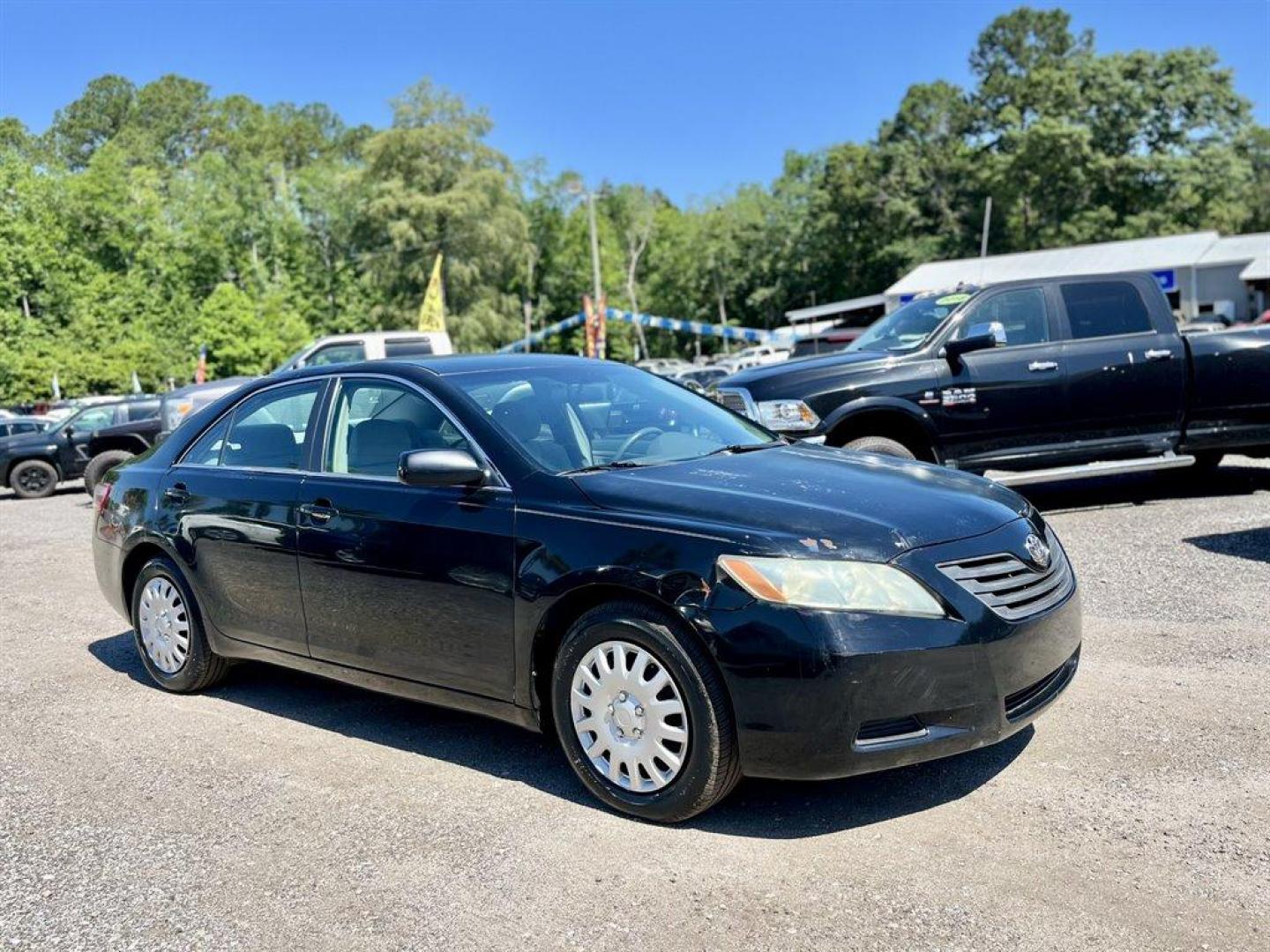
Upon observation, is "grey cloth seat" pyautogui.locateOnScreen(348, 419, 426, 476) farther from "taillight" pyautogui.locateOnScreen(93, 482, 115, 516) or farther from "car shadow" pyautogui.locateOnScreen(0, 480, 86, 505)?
"car shadow" pyautogui.locateOnScreen(0, 480, 86, 505)

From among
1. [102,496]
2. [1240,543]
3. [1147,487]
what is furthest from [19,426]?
[1240,543]

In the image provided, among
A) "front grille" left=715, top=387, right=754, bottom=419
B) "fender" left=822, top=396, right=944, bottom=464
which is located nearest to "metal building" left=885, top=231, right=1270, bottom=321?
"fender" left=822, top=396, right=944, bottom=464

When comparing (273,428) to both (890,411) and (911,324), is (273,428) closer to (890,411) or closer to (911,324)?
(890,411)

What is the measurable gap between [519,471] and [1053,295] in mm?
6693

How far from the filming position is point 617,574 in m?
3.68

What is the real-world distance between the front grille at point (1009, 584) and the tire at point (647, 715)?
2.86 feet

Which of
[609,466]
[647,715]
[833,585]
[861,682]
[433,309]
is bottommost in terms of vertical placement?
[647,715]

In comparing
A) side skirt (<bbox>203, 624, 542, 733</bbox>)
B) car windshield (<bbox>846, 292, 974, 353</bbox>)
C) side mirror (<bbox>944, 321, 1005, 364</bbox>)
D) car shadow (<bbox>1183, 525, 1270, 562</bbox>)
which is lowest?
car shadow (<bbox>1183, 525, 1270, 562</bbox>)

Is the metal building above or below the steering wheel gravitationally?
above

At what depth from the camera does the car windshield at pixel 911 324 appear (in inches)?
373

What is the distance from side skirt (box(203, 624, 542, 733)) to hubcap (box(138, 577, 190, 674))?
0.25 meters

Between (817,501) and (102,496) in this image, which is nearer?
(817,501)

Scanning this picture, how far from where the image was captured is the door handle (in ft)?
15.1

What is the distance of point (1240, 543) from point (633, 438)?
17.0 ft
